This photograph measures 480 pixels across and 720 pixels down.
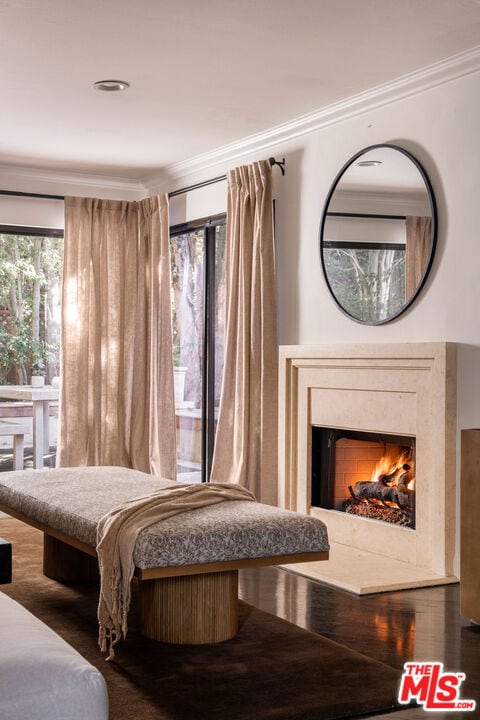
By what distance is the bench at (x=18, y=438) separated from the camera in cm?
708

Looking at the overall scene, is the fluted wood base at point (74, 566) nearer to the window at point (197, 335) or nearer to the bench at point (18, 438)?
the window at point (197, 335)

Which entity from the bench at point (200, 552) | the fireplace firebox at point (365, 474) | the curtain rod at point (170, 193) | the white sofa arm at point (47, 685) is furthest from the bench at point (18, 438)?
the white sofa arm at point (47, 685)

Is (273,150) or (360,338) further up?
(273,150)

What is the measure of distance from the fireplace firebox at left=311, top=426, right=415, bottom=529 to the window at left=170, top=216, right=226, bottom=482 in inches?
59.0

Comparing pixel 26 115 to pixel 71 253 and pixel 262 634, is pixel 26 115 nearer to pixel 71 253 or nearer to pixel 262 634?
pixel 71 253

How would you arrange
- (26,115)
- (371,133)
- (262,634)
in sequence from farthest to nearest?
(26,115), (371,133), (262,634)

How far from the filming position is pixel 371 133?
5102 millimetres

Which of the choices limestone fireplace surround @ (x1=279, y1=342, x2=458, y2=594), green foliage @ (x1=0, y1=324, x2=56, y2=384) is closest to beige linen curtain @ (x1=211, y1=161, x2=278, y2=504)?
limestone fireplace surround @ (x1=279, y1=342, x2=458, y2=594)

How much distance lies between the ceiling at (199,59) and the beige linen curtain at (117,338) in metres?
1.17

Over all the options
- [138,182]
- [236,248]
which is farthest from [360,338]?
[138,182]

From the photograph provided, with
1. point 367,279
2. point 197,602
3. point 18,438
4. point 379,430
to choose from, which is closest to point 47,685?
point 197,602

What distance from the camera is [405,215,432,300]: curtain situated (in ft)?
15.2

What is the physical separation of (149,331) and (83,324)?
1.74ft

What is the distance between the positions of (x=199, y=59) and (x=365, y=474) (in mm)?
2506
